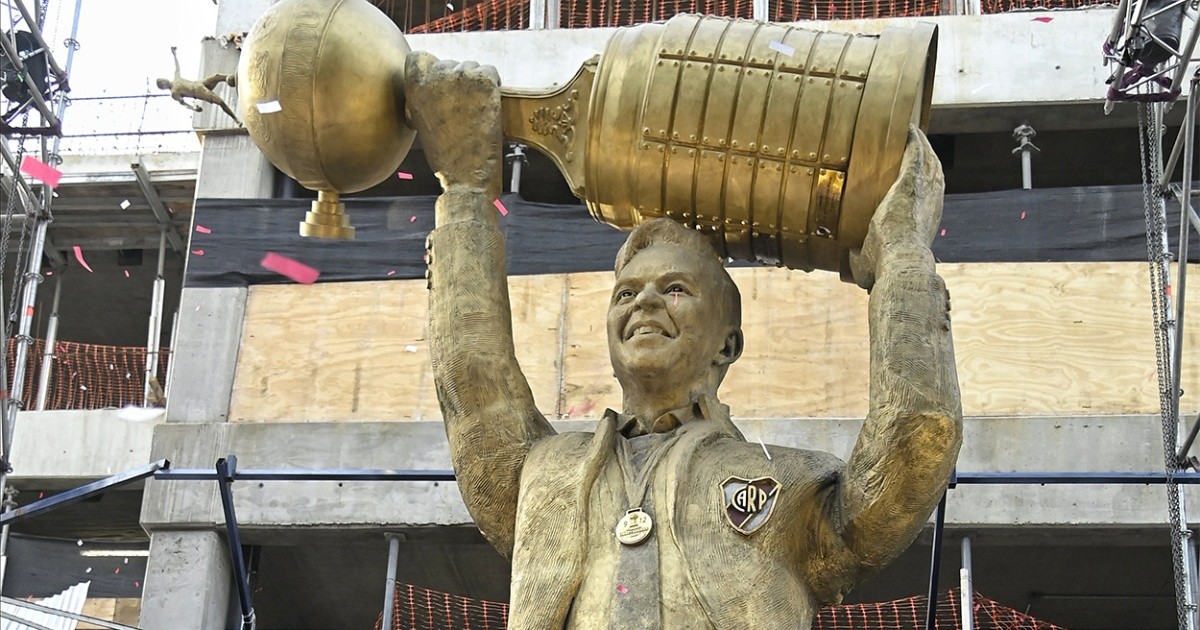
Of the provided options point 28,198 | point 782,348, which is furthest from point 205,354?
point 782,348

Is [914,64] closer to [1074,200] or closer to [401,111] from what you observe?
[401,111]

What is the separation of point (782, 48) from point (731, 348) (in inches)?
45.6

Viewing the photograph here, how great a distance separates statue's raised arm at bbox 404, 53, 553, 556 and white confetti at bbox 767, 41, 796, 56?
1068 mm

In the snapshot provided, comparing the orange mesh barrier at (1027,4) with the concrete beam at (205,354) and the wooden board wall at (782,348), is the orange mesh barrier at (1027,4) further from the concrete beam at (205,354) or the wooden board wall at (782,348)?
the concrete beam at (205,354)

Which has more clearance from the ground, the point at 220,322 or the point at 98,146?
the point at 98,146

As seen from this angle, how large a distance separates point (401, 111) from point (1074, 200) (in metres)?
10.9

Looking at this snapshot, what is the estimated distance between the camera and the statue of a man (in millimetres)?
6059

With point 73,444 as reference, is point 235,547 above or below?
below

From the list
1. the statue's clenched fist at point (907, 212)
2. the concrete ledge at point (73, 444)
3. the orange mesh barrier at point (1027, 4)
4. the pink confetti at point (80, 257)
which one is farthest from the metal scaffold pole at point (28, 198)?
the statue's clenched fist at point (907, 212)

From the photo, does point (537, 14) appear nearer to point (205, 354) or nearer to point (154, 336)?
point (205, 354)

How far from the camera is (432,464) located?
52.5ft

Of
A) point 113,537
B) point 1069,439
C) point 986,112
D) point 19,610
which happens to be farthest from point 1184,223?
point 113,537

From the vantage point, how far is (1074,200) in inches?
656

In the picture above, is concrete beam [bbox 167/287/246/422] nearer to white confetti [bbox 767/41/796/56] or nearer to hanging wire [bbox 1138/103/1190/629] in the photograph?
hanging wire [bbox 1138/103/1190/629]
